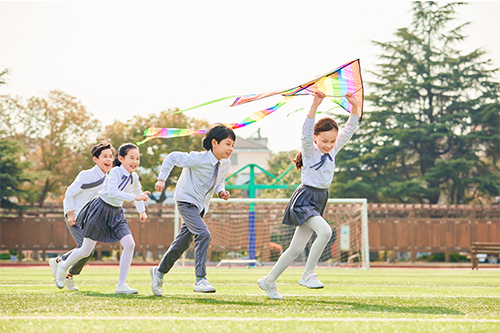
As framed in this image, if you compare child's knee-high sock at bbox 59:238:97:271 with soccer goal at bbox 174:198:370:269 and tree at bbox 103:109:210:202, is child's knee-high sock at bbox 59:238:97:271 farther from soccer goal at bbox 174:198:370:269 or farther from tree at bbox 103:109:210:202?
tree at bbox 103:109:210:202

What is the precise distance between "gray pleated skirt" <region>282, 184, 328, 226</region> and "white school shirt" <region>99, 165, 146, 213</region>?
1464 mm

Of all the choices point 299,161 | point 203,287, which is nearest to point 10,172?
point 203,287

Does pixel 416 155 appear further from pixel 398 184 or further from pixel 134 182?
pixel 134 182

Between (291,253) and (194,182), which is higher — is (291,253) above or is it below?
below

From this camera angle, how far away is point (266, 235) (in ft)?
70.7

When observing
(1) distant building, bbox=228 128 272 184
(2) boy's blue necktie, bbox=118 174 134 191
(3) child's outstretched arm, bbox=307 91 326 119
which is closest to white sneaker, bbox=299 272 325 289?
(3) child's outstretched arm, bbox=307 91 326 119

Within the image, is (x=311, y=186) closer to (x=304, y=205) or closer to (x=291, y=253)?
(x=304, y=205)

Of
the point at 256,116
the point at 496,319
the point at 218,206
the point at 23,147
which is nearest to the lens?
the point at 496,319

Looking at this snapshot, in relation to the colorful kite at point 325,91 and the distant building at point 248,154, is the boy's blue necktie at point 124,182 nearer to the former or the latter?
the colorful kite at point 325,91

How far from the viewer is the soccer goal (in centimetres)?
1991

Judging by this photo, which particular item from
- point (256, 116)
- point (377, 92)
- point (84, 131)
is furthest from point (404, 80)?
point (256, 116)

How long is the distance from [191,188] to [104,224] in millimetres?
1010

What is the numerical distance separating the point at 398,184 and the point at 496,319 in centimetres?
2670

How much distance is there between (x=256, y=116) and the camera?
18.8ft
